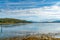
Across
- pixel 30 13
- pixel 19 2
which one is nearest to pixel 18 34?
pixel 30 13

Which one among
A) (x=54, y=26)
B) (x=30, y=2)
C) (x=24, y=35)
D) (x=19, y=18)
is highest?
(x=30, y=2)

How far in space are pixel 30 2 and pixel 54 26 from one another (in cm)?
60

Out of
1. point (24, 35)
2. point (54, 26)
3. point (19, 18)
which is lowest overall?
point (24, 35)

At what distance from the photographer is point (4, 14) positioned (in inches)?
88.9

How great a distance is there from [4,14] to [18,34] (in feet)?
1.46

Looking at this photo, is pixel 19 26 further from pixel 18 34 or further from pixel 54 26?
pixel 54 26

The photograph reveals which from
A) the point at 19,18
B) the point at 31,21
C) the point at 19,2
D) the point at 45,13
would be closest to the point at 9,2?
the point at 19,2

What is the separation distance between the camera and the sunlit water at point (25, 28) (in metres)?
2.19

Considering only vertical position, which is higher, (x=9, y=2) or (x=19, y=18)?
(x=9, y=2)

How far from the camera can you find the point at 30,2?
2.23m

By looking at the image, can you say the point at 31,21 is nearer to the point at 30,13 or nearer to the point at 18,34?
the point at 30,13

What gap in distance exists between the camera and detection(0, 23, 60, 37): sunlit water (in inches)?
86.1

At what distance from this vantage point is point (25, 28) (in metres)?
2.22

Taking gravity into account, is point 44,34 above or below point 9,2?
below
